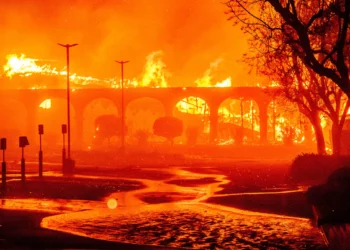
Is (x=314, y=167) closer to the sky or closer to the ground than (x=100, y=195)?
closer to the sky

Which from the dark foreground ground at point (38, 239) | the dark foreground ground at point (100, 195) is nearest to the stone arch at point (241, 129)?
the dark foreground ground at point (100, 195)

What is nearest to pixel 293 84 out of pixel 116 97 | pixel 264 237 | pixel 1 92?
pixel 264 237

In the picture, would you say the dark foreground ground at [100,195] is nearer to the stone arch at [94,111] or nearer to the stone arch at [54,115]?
the stone arch at [54,115]

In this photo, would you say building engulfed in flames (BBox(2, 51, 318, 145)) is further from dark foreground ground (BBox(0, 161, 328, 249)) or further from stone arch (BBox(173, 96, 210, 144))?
dark foreground ground (BBox(0, 161, 328, 249))

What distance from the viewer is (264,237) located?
12367 millimetres

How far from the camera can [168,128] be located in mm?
82562

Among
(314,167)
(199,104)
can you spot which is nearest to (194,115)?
(199,104)

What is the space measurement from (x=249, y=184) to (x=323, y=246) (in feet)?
49.0

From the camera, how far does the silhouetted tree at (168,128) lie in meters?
82.2

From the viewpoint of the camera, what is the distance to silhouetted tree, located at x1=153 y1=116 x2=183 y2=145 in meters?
82.2

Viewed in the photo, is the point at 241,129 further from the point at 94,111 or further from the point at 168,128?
the point at 94,111

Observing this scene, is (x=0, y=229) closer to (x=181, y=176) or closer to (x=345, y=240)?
(x=345, y=240)

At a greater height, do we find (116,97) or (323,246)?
(116,97)

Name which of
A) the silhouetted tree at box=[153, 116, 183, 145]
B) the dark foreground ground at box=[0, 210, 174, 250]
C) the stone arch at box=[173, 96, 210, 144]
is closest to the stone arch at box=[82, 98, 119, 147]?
the stone arch at box=[173, 96, 210, 144]
